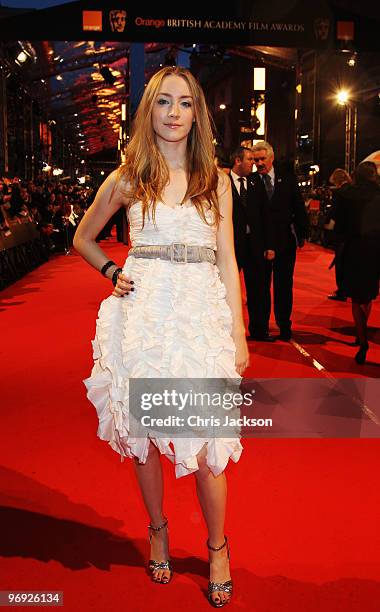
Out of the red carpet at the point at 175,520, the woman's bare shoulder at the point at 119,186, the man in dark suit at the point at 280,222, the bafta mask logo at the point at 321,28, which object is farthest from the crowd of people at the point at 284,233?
the bafta mask logo at the point at 321,28

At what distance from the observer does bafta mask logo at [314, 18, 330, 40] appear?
1516 cm

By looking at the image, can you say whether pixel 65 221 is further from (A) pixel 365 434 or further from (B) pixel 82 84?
(A) pixel 365 434

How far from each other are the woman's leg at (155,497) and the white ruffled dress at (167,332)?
105 mm

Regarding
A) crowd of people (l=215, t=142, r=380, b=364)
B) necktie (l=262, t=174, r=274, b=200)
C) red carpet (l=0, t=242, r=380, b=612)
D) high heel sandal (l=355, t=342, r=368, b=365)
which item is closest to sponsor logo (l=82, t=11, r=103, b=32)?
crowd of people (l=215, t=142, r=380, b=364)

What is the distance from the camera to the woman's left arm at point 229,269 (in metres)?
3.10

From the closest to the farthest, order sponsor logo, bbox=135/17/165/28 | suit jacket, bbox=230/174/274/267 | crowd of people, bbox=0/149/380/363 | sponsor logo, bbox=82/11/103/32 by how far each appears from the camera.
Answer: crowd of people, bbox=0/149/380/363, suit jacket, bbox=230/174/274/267, sponsor logo, bbox=135/17/165/28, sponsor logo, bbox=82/11/103/32

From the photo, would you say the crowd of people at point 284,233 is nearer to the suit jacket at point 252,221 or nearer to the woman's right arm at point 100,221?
the suit jacket at point 252,221

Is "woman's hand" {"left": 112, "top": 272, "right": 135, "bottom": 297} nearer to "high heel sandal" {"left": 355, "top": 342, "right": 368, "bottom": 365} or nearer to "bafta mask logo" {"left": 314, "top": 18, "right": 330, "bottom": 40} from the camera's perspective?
"high heel sandal" {"left": 355, "top": 342, "right": 368, "bottom": 365}

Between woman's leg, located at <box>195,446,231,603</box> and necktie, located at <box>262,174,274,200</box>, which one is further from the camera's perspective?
necktie, located at <box>262,174,274,200</box>

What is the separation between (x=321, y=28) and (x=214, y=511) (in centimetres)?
1378

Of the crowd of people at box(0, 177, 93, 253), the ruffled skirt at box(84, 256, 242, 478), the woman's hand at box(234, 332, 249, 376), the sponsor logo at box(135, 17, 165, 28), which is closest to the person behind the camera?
the ruffled skirt at box(84, 256, 242, 478)

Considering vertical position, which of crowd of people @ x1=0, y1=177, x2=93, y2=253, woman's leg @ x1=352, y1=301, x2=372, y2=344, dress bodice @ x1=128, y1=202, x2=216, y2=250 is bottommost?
woman's leg @ x1=352, y1=301, x2=372, y2=344

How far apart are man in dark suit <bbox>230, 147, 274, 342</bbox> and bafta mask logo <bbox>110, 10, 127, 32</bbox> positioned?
757 centimetres

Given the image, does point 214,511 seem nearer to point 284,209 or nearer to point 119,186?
point 119,186
